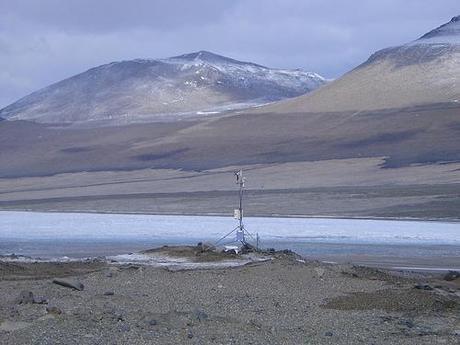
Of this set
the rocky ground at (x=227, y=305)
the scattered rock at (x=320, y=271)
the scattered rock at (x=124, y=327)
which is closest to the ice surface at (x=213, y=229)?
the rocky ground at (x=227, y=305)

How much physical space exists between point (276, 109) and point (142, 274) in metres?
107

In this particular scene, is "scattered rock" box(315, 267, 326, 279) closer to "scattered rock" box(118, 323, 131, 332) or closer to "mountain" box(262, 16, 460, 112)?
"scattered rock" box(118, 323, 131, 332)

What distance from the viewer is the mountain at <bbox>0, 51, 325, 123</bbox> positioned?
16550cm

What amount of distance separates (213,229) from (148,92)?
134 metres

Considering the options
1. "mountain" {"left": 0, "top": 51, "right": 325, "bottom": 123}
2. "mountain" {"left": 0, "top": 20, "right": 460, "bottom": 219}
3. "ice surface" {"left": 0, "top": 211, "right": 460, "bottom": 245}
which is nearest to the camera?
"ice surface" {"left": 0, "top": 211, "right": 460, "bottom": 245}

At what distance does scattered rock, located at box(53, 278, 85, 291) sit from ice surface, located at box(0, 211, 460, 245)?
1765 centimetres

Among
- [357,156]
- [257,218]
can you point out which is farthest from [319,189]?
[357,156]

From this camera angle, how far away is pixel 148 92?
578 ft

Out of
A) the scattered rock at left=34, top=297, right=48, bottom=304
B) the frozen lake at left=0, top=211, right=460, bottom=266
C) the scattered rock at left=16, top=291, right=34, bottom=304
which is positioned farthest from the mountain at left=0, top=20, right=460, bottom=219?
the scattered rock at left=16, top=291, right=34, bottom=304

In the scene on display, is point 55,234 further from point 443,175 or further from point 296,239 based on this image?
point 443,175

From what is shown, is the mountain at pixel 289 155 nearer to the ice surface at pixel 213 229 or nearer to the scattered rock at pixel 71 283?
the ice surface at pixel 213 229

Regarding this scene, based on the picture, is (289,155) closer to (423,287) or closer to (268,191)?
(268,191)

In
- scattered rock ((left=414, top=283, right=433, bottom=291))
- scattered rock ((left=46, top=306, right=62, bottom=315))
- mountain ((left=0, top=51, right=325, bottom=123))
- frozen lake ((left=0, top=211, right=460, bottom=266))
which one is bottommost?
scattered rock ((left=414, top=283, right=433, bottom=291))

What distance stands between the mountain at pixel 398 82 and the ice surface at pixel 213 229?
67.5 m
